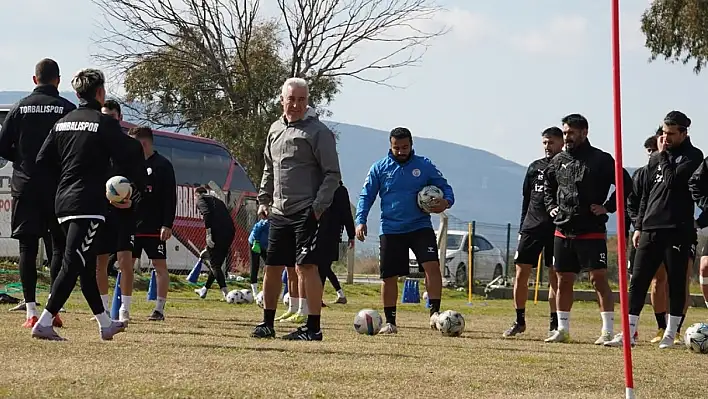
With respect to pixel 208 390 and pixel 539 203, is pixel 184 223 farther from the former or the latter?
pixel 208 390

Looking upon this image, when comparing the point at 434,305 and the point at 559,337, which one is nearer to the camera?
the point at 559,337

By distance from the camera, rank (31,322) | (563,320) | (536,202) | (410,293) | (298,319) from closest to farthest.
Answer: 1. (31,322)
2. (563,320)
3. (536,202)
4. (298,319)
5. (410,293)

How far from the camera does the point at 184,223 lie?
2702 centimetres

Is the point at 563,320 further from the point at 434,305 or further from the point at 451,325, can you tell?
the point at 434,305

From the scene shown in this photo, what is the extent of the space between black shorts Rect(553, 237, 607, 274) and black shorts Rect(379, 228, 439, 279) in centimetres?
129

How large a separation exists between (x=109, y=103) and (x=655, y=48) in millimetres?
20326

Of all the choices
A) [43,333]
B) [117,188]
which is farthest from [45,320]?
[117,188]

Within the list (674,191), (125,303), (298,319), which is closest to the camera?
(674,191)

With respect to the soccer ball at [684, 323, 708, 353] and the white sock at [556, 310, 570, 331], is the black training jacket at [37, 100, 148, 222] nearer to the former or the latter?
the white sock at [556, 310, 570, 331]

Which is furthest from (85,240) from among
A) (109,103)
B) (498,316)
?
(498,316)

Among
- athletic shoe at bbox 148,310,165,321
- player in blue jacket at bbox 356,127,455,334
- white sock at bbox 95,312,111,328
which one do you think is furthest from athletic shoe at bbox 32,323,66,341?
player in blue jacket at bbox 356,127,455,334

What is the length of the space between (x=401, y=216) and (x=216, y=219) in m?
6.91

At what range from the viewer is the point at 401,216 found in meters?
12.4

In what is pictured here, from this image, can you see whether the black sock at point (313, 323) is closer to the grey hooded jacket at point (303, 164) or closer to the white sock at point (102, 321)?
the grey hooded jacket at point (303, 164)
